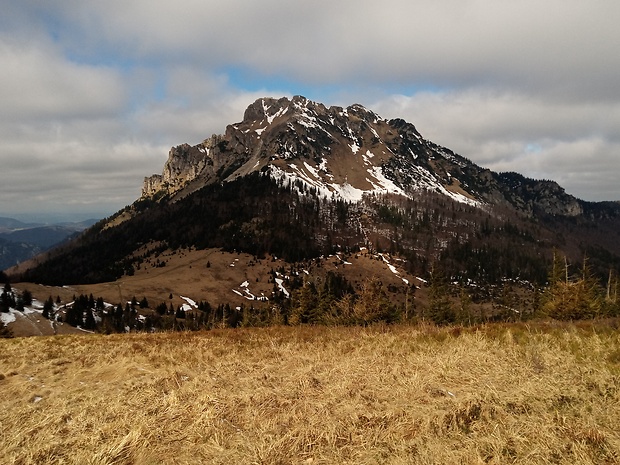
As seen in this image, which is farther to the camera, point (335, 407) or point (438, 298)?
point (438, 298)

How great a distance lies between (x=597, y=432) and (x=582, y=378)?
10.3 ft

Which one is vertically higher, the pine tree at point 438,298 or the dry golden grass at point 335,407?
the dry golden grass at point 335,407

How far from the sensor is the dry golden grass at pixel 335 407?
20.2 ft

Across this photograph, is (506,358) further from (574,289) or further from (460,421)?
(574,289)

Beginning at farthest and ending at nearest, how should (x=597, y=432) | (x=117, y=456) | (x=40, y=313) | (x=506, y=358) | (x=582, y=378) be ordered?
(x=40, y=313) < (x=506, y=358) < (x=582, y=378) < (x=117, y=456) < (x=597, y=432)

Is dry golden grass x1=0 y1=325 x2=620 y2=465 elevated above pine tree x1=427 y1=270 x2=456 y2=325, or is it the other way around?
dry golden grass x1=0 y1=325 x2=620 y2=465

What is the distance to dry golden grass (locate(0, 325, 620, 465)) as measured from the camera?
20.2 feet

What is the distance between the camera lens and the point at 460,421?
6934 millimetres

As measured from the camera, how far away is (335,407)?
796cm

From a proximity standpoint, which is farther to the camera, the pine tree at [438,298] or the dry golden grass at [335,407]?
the pine tree at [438,298]

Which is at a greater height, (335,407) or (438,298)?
(335,407)

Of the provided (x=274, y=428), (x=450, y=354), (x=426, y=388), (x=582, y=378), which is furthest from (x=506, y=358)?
(x=274, y=428)

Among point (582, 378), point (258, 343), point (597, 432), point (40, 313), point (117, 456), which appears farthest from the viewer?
point (40, 313)

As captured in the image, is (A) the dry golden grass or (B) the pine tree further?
(B) the pine tree
